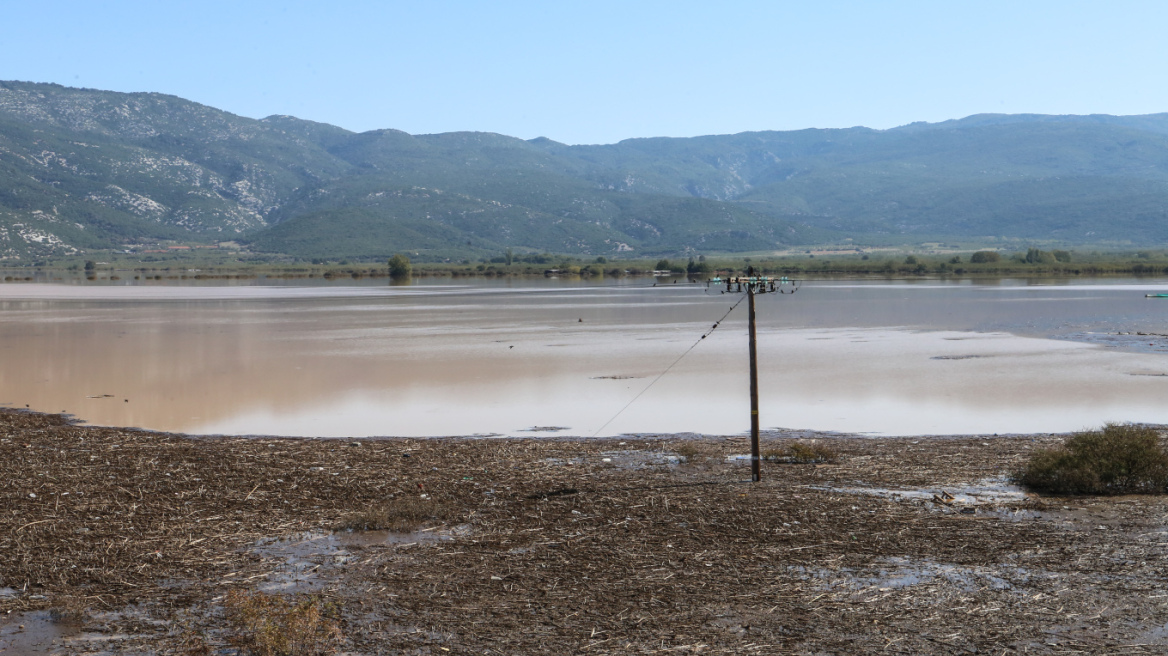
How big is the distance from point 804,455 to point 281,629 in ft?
28.4

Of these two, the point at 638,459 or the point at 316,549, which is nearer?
the point at 316,549

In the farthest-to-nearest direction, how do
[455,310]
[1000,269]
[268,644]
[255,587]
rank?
[1000,269] < [455,310] < [255,587] < [268,644]

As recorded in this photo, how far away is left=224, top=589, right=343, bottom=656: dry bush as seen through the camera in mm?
7457

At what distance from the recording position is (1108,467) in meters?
12.4

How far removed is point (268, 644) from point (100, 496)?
584cm

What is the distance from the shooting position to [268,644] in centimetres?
739

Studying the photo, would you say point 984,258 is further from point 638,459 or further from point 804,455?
point 638,459

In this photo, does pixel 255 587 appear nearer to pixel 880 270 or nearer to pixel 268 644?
pixel 268 644

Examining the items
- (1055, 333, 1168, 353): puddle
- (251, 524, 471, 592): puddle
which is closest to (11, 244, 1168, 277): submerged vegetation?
(1055, 333, 1168, 353): puddle

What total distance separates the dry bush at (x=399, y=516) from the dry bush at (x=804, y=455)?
506 cm

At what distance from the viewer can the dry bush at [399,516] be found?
10992mm

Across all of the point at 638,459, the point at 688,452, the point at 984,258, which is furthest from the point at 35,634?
the point at 984,258

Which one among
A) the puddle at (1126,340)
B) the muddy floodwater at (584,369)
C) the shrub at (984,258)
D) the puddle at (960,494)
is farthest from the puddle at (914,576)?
the shrub at (984,258)

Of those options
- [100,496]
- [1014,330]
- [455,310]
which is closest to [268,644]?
[100,496]
